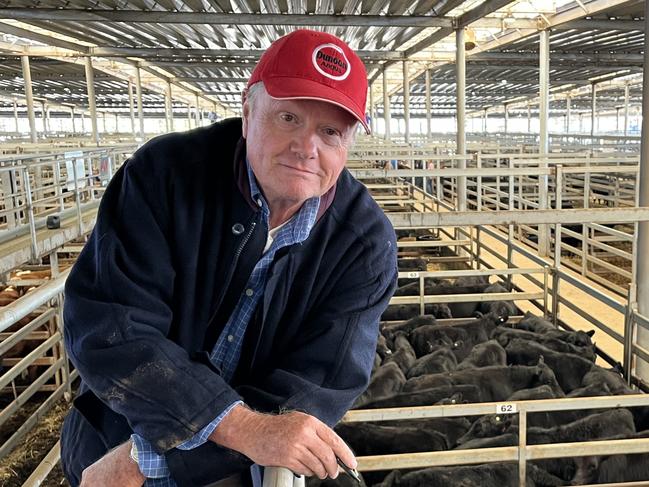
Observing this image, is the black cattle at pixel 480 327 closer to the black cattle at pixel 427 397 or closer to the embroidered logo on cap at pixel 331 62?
the black cattle at pixel 427 397

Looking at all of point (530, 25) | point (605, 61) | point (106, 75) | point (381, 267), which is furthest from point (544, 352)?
point (106, 75)

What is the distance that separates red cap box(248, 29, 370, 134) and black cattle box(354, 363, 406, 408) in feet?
13.0

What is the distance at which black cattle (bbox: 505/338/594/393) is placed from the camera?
17.9 feet

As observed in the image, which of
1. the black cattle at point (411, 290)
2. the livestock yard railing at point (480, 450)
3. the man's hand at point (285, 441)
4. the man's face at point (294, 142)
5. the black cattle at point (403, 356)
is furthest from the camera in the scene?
the black cattle at point (411, 290)

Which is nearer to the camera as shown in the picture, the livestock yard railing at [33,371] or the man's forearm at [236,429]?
the man's forearm at [236,429]

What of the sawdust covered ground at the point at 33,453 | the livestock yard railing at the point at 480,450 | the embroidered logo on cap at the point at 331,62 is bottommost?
the sawdust covered ground at the point at 33,453

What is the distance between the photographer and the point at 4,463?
5.32m

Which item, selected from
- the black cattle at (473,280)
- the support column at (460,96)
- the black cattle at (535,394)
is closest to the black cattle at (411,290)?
the black cattle at (473,280)

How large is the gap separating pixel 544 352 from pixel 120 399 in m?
5.10

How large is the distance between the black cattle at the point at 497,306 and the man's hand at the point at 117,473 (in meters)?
6.29

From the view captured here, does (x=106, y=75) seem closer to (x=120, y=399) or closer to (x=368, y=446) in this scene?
(x=368, y=446)

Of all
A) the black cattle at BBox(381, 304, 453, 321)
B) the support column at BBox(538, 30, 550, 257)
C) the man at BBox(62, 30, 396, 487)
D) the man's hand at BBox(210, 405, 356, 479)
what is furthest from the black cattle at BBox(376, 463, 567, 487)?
the support column at BBox(538, 30, 550, 257)

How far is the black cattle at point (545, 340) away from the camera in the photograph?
5734 mm

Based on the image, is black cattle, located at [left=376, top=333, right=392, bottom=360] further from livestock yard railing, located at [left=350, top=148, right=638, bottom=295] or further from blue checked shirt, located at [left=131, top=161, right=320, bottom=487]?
blue checked shirt, located at [left=131, top=161, right=320, bottom=487]
